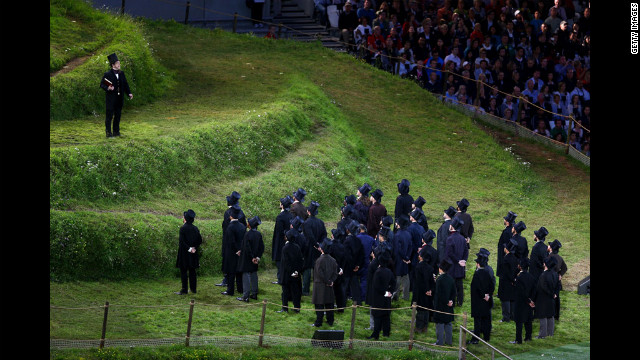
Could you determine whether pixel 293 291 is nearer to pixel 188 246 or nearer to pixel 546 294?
pixel 188 246

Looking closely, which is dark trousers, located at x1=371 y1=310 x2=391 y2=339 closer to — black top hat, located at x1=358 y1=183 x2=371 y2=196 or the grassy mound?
black top hat, located at x1=358 y1=183 x2=371 y2=196

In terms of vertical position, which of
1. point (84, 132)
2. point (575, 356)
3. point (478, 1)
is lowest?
point (575, 356)

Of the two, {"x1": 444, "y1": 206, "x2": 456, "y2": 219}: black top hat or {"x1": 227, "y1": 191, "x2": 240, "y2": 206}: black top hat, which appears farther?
{"x1": 444, "y1": 206, "x2": 456, "y2": 219}: black top hat

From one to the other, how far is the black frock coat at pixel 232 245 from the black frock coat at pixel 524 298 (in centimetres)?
478

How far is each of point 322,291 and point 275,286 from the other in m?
2.46

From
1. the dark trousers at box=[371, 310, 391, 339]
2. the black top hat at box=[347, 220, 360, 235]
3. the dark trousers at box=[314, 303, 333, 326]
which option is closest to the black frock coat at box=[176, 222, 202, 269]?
the dark trousers at box=[314, 303, 333, 326]

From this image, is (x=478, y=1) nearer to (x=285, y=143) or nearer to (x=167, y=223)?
(x=285, y=143)

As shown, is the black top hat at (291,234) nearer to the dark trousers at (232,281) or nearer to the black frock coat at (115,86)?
the dark trousers at (232,281)

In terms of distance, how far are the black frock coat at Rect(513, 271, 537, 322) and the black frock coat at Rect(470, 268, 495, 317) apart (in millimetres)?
532

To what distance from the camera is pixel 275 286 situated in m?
17.1

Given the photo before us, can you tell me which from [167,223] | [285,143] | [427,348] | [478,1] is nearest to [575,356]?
[427,348]

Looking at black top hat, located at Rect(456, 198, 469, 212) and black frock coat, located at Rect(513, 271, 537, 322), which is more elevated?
black top hat, located at Rect(456, 198, 469, 212)

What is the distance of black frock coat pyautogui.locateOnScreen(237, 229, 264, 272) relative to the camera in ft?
51.6

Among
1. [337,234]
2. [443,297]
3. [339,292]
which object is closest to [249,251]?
[337,234]
